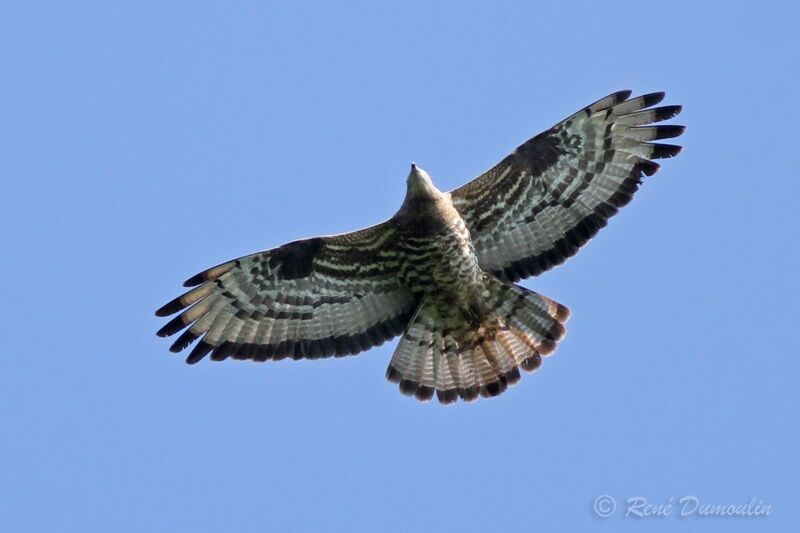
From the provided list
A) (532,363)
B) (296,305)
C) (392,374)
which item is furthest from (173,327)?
(532,363)

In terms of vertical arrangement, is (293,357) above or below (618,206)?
below

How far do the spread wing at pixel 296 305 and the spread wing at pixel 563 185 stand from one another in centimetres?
93

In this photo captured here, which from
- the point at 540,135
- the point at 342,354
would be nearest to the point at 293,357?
the point at 342,354

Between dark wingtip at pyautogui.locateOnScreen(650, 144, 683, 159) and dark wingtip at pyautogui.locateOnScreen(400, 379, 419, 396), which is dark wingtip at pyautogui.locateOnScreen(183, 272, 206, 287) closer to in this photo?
dark wingtip at pyautogui.locateOnScreen(400, 379, 419, 396)

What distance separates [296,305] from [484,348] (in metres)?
1.74

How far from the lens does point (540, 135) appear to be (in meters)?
14.2

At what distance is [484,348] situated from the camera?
14.6 meters

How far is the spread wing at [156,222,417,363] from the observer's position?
47.3 ft

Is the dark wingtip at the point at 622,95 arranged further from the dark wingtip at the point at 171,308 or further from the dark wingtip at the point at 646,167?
the dark wingtip at the point at 171,308

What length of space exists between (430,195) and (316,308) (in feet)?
5.37

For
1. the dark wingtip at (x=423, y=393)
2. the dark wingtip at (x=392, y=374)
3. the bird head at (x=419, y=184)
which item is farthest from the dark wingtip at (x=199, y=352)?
the bird head at (x=419, y=184)

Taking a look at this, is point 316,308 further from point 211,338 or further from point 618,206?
point 618,206

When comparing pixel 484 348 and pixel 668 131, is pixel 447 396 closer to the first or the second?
pixel 484 348

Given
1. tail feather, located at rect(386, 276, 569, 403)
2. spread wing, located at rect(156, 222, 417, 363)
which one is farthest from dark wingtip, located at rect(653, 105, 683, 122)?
spread wing, located at rect(156, 222, 417, 363)
